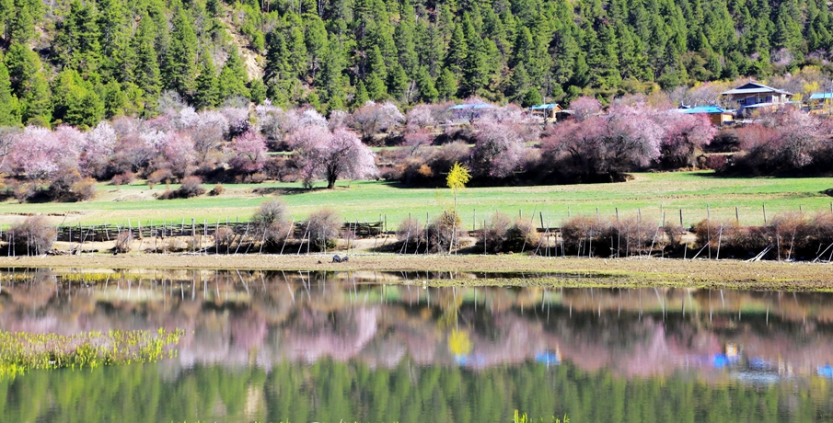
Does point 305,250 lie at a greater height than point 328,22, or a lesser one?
lesser

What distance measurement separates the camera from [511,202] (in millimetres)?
65188

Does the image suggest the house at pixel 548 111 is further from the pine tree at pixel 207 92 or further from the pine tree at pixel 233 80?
the pine tree at pixel 207 92

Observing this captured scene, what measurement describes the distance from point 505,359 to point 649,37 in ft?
498

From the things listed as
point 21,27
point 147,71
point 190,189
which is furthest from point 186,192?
point 21,27

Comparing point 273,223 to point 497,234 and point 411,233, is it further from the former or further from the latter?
point 497,234

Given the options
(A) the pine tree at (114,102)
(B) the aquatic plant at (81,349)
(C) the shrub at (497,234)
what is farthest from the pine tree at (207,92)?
(B) the aquatic plant at (81,349)

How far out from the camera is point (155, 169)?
95.6 metres

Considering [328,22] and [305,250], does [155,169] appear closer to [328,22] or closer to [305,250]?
[305,250]

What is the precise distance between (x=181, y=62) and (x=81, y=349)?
120767 mm

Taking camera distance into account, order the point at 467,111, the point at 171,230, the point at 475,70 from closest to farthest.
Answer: the point at 171,230
the point at 467,111
the point at 475,70

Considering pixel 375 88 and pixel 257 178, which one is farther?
pixel 375 88

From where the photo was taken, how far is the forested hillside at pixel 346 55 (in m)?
129

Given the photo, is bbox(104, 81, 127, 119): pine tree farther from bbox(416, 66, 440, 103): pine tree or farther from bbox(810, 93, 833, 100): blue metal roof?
bbox(810, 93, 833, 100): blue metal roof

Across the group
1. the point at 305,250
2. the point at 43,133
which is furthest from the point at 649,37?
the point at 305,250
